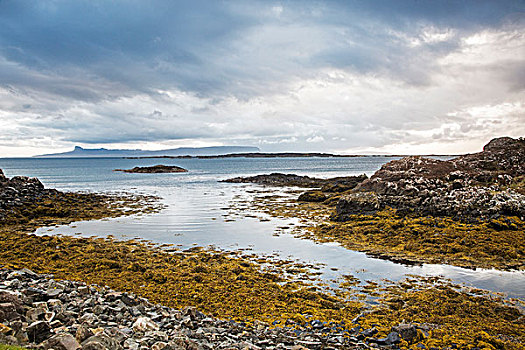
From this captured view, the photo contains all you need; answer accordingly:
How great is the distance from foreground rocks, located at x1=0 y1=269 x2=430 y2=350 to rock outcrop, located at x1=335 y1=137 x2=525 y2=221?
1331cm

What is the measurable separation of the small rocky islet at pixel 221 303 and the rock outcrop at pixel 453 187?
13.3 inches

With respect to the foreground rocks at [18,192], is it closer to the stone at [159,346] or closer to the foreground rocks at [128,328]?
the foreground rocks at [128,328]

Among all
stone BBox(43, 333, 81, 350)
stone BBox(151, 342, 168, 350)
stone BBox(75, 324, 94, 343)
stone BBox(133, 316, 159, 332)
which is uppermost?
stone BBox(43, 333, 81, 350)

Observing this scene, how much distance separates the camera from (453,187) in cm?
→ 2052

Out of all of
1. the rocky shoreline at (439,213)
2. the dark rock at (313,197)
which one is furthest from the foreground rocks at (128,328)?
the dark rock at (313,197)

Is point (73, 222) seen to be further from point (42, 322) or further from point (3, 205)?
point (42, 322)

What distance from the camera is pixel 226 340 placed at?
7.32m

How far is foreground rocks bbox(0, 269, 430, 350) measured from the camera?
6.22m

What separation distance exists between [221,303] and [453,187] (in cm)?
1730

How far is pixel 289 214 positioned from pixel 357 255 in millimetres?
11499

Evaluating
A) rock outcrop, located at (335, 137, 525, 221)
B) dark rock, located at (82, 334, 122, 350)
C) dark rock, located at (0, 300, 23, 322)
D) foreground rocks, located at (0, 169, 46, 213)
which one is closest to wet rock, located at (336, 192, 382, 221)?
rock outcrop, located at (335, 137, 525, 221)

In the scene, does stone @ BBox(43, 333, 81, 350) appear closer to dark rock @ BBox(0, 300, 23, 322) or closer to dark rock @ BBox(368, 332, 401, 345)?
dark rock @ BBox(0, 300, 23, 322)

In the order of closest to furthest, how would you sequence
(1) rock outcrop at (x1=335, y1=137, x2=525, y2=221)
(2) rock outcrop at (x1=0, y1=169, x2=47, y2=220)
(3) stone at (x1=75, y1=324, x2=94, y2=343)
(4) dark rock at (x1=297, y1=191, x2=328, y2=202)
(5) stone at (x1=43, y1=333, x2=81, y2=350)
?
(5) stone at (x1=43, y1=333, x2=81, y2=350) → (3) stone at (x1=75, y1=324, x2=94, y2=343) → (1) rock outcrop at (x1=335, y1=137, x2=525, y2=221) → (2) rock outcrop at (x1=0, y1=169, x2=47, y2=220) → (4) dark rock at (x1=297, y1=191, x2=328, y2=202)

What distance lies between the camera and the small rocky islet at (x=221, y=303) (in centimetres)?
708
